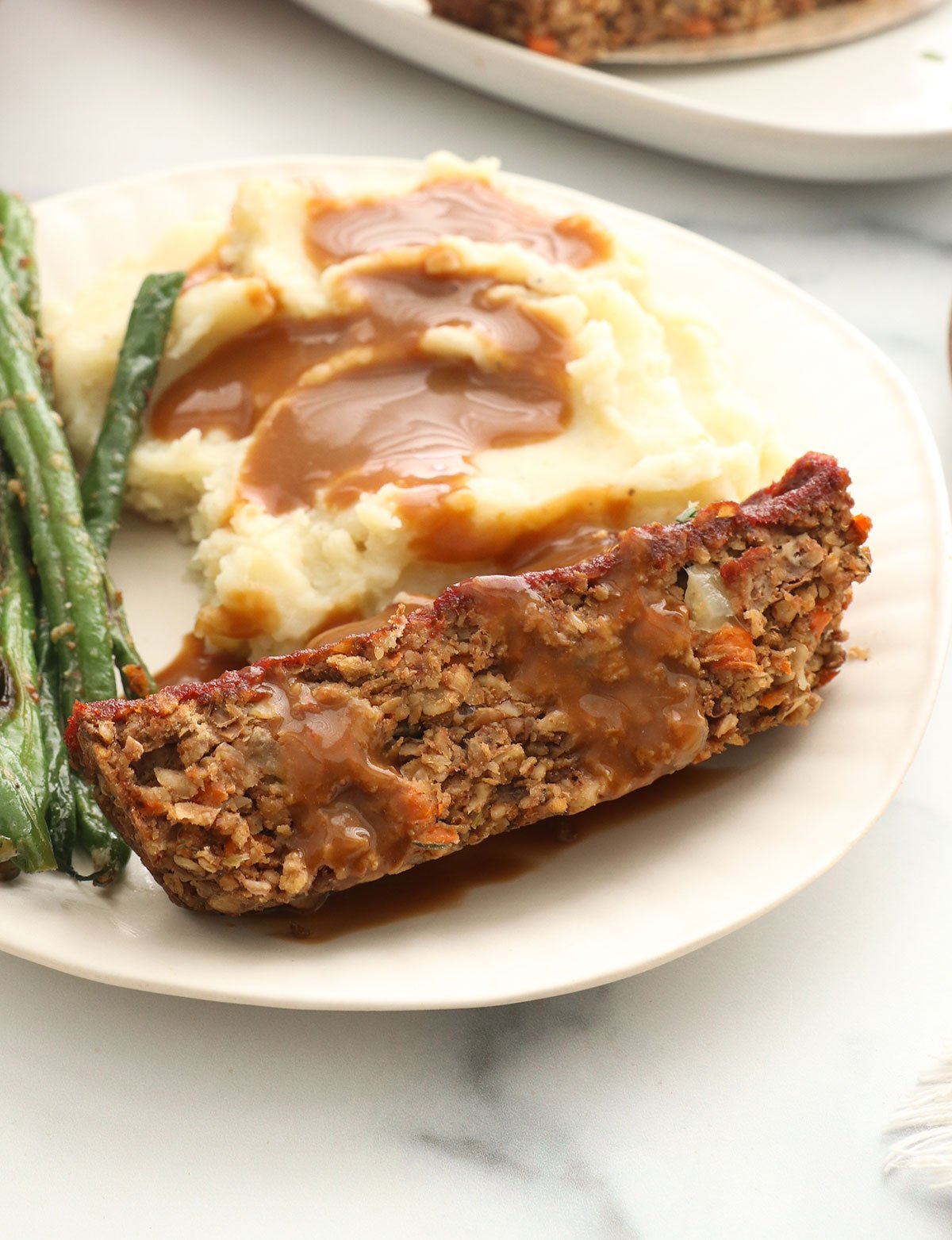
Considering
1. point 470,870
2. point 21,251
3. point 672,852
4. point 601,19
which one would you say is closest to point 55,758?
point 470,870

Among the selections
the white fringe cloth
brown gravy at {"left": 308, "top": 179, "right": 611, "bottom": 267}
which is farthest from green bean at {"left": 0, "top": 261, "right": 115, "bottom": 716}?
the white fringe cloth

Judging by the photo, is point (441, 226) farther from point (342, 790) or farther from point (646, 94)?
point (342, 790)

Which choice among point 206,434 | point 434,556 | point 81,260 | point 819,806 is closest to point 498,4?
point 81,260

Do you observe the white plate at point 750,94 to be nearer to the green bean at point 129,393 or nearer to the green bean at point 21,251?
the green bean at point 21,251

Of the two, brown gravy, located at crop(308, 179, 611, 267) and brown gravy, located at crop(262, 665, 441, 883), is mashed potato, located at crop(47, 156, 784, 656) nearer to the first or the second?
brown gravy, located at crop(308, 179, 611, 267)

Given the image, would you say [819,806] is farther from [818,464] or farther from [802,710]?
[818,464]

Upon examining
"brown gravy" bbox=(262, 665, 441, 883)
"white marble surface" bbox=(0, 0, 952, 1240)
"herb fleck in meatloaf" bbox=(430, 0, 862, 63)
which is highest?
"herb fleck in meatloaf" bbox=(430, 0, 862, 63)

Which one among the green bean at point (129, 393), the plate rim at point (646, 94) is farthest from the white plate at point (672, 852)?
the plate rim at point (646, 94)
